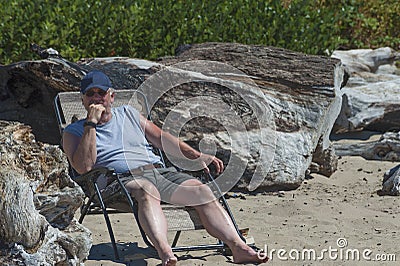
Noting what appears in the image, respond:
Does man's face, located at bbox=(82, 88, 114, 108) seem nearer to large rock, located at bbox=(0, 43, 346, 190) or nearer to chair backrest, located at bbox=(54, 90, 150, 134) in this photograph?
chair backrest, located at bbox=(54, 90, 150, 134)

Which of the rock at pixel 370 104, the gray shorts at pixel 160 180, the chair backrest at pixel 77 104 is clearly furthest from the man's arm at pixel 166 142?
the rock at pixel 370 104

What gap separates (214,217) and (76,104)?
5.67 ft

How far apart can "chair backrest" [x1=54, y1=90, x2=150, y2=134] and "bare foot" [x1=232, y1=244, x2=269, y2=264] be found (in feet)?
5.79

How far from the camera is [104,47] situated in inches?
354

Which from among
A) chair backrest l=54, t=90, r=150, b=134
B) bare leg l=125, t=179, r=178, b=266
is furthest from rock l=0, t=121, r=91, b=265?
chair backrest l=54, t=90, r=150, b=134

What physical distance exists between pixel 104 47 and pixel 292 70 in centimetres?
246

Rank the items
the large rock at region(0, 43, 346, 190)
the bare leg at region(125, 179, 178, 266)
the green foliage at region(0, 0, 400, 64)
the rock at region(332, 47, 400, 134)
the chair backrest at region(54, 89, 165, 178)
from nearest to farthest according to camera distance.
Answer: the bare leg at region(125, 179, 178, 266)
the chair backrest at region(54, 89, 165, 178)
the large rock at region(0, 43, 346, 190)
the green foliage at region(0, 0, 400, 64)
the rock at region(332, 47, 400, 134)

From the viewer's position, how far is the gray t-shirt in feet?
17.7

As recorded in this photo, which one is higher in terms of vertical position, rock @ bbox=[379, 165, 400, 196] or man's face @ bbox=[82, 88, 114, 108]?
man's face @ bbox=[82, 88, 114, 108]

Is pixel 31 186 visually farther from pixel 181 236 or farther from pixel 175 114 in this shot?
pixel 175 114

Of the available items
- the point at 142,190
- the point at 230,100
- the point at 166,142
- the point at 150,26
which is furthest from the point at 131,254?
the point at 150,26

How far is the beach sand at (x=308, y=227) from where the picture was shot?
523cm

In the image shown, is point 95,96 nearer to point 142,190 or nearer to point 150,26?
point 142,190

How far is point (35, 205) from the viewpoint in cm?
402
